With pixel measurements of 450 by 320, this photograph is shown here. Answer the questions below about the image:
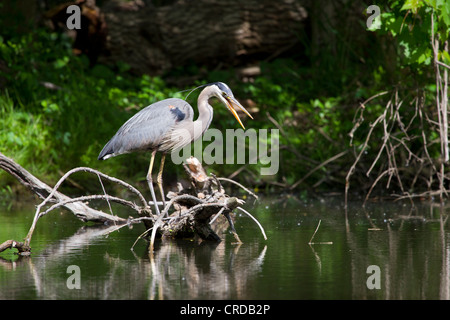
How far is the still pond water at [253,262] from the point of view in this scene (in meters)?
4.28

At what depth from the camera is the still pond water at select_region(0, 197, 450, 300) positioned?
4277 millimetres

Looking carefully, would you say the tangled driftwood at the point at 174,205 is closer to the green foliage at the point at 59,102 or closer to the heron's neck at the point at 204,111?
the heron's neck at the point at 204,111

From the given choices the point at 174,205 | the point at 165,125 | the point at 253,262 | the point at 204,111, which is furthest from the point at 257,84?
the point at 253,262

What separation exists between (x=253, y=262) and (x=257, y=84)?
811cm

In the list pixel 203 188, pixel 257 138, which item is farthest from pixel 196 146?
pixel 203 188

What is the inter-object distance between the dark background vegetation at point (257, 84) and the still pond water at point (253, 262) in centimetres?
134

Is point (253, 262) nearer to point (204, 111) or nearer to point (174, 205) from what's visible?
point (174, 205)

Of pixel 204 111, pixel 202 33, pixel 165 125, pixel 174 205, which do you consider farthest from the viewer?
pixel 202 33

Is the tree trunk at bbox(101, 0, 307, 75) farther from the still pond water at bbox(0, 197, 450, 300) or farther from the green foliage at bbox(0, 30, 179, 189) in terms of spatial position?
the still pond water at bbox(0, 197, 450, 300)

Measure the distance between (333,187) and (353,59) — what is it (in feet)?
11.8

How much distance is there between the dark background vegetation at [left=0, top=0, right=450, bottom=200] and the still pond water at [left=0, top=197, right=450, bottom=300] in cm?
134

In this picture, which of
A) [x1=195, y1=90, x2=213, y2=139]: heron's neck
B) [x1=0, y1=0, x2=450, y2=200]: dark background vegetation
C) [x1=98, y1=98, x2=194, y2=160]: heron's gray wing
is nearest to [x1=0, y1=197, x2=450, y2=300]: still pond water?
[x1=98, y1=98, x2=194, y2=160]: heron's gray wing

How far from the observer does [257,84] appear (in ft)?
42.8
